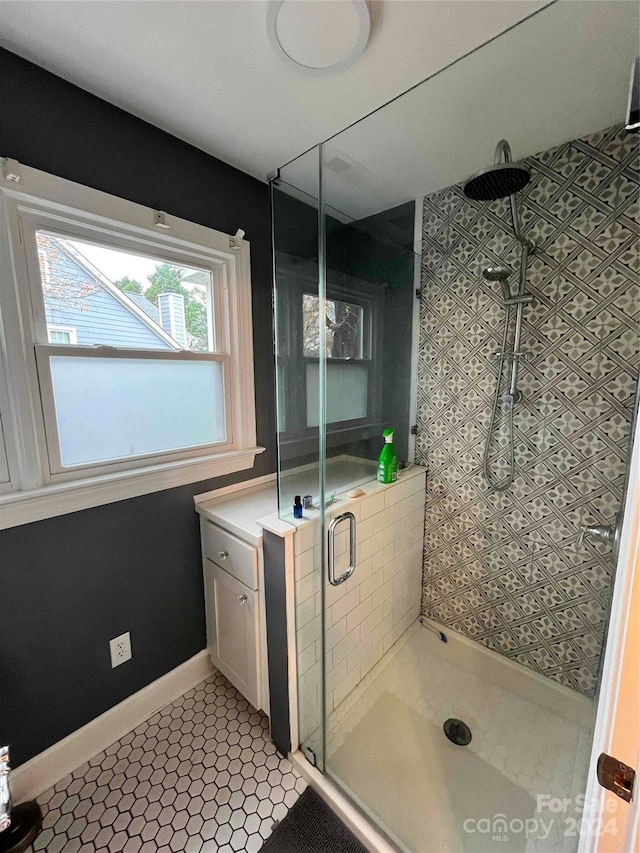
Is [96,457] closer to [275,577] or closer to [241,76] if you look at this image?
[275,577]

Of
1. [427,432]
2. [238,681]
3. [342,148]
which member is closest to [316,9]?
[342,148]

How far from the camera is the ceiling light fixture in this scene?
0.87 m

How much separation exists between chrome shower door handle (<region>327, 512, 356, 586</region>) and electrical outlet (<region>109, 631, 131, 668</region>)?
0.91 m

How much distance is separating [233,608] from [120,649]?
48cm

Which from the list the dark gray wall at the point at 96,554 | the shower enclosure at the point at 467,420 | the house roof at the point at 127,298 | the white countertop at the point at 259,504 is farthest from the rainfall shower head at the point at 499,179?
the house roof at the point at 127,298

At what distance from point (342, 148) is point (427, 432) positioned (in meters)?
1.41

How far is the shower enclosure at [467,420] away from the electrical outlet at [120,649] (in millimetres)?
743

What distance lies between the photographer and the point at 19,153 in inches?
42.1

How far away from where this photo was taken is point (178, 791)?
123cm

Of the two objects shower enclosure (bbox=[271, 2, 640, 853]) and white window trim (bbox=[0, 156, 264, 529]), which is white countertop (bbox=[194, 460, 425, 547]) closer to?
shower enclosure (bbox=[271, 2, 640, 853])

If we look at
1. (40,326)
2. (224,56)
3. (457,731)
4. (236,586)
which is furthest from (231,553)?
(224,56)

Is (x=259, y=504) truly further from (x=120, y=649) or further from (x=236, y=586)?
(x=120, y=649)

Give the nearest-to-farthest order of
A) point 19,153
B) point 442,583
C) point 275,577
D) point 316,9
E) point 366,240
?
point 316,9
point 19,153
point 275,577
point 366,240
point 442,583

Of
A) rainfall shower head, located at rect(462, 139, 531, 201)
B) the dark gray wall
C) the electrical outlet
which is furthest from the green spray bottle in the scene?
the electrical outlet
